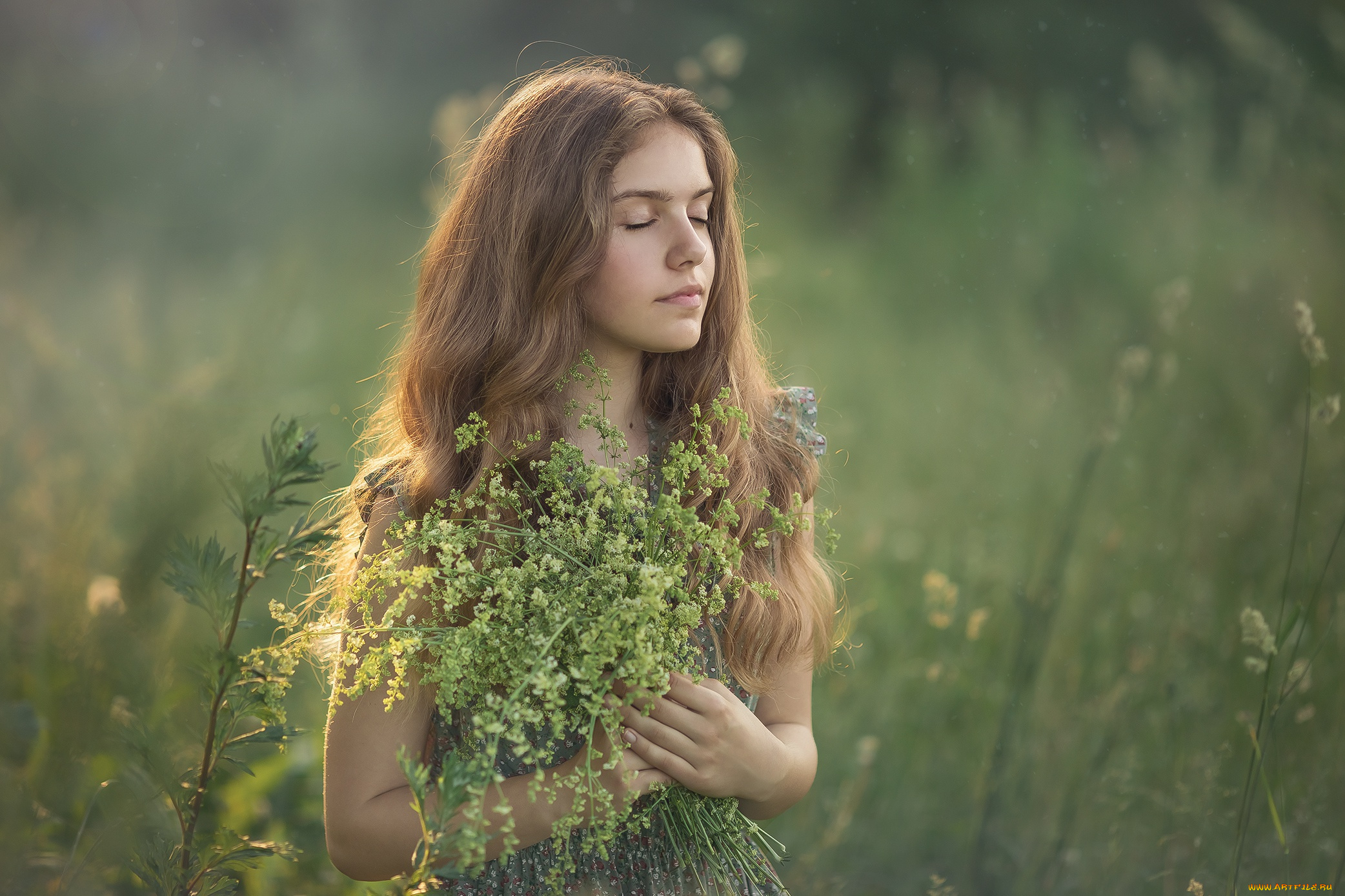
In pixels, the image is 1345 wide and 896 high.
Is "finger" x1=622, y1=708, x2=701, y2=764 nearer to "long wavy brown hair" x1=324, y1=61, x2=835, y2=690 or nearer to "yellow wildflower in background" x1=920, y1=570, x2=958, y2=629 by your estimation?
"long wavy brown hair" x1=324, y1=61, x2=835, y2=690

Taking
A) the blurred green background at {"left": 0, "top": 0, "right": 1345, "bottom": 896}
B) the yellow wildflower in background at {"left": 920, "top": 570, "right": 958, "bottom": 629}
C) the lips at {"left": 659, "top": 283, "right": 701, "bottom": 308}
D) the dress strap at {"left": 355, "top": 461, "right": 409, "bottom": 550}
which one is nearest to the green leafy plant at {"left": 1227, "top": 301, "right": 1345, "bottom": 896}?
the blurred green background at {"left": 0, "top": 0, "right": 1345, "bottom": 896}

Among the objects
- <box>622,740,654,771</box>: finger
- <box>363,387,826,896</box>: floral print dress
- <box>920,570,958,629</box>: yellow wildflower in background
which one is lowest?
<box>363,387,826,896</box>: floral print dress

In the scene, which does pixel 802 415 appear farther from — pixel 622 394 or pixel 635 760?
pixel 635 760

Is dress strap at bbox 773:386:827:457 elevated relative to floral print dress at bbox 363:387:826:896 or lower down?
elevated

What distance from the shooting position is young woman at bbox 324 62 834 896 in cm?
127

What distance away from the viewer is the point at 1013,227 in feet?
10.4

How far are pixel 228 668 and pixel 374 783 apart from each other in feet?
1.90

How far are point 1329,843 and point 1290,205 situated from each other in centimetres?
168

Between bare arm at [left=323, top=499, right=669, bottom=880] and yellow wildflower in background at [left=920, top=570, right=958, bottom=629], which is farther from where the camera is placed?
yellow wildflower in background at [left=920, top=570, right=958, bottom=629]

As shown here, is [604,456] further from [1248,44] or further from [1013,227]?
[1013,227]

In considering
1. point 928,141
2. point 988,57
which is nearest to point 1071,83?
point 988,57

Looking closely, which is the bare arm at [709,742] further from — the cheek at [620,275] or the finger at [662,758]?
the cheek at [620,275]

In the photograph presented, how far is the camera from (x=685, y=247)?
1.30 meters

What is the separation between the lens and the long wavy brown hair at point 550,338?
1327 millimetres
